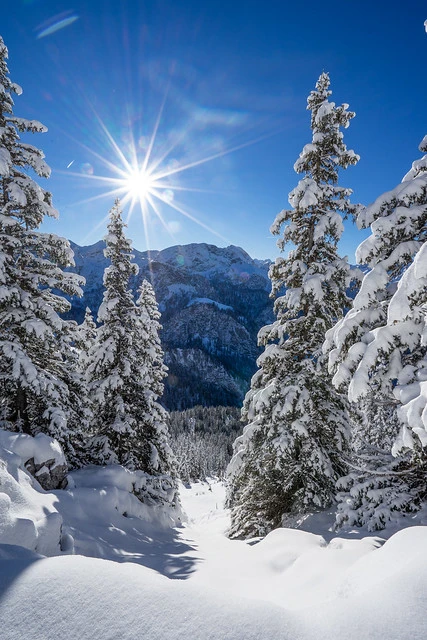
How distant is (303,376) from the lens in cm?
1058

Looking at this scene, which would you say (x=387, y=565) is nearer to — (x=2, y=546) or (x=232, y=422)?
(x=2, y=546)

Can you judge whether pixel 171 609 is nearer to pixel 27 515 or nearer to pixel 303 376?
pixel 27 515

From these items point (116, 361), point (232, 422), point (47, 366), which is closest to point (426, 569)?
point (47, 366)

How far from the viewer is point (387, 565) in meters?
3.55

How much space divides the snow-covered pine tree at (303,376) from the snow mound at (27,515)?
6254 mm

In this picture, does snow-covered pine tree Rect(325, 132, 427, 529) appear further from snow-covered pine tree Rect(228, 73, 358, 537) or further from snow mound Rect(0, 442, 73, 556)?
snow mound Rect(0, 442, 73, 556)

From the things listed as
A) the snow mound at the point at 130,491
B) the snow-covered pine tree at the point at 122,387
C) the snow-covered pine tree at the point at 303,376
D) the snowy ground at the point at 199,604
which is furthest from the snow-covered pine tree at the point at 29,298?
the snowy ground at the point at 199,604

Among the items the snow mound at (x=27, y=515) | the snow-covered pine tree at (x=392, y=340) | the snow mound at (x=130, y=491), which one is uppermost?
the snow-covered pine tree at (x=392, y=340)

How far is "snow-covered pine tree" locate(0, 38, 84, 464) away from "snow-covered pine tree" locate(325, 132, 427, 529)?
8501mm

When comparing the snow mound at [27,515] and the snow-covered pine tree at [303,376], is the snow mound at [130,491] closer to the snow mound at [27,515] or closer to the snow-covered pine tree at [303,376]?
the snow mound at [27,515]

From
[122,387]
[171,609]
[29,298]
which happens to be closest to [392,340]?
[171,609]

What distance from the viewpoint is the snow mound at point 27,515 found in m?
4.96

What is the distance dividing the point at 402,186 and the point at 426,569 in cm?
599

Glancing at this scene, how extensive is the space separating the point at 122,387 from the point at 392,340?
38.3ft
